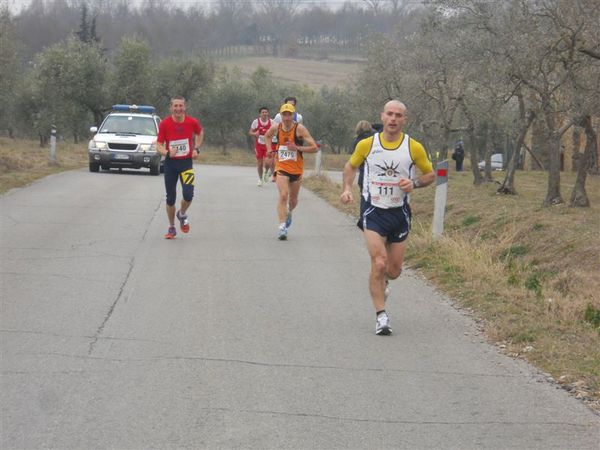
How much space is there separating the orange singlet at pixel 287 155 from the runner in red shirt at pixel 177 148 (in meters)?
1.13

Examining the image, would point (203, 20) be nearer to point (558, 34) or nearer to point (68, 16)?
point (68, 16)

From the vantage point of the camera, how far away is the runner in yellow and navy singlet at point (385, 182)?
7922 millimetres

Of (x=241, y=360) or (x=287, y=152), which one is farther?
(x=287, y=152)

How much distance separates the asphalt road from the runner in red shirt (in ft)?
2.98

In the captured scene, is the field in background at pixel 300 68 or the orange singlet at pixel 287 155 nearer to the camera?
the orange singlet at pixel 287 155

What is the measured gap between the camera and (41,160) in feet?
98.1

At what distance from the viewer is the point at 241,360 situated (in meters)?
6.80

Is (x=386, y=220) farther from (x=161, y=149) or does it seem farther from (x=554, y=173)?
(x=554, y=173)

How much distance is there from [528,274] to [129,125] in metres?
18.3

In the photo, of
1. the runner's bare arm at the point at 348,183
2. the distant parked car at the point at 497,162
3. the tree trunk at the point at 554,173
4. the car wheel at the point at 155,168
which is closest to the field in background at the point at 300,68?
the distant parked car at the point at 497,162

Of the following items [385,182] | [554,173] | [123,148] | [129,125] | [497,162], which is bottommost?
[497,162]

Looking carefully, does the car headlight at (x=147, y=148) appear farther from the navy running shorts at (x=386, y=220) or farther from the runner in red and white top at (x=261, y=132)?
the navy running shorts at (x=386, y=220)

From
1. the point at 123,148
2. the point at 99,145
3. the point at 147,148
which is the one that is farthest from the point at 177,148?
the point at 99,145

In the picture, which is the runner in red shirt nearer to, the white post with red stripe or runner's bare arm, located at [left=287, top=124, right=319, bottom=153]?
runner's bare arm, located at [left=287, top=124, right=319, bottom=153]
